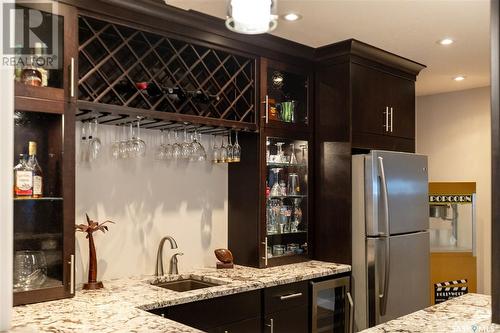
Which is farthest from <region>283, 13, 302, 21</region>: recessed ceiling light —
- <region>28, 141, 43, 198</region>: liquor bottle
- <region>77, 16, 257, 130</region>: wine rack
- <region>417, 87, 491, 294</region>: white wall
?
<region>417, 87, 491, 294</region>: white wall

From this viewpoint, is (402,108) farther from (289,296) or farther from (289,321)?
(289,321)

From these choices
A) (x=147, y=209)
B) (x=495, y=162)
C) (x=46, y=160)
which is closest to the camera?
(x=495, y=162)

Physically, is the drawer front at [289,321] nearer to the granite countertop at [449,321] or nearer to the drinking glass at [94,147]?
the granite countertop at [449,321]

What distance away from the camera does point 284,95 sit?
11.7ft

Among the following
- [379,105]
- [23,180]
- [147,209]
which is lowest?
[147,209]

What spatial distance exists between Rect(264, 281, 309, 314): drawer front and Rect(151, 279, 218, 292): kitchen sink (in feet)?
1.18

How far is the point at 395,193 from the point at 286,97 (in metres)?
1.13

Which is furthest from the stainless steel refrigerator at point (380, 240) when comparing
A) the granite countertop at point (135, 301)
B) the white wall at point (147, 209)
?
the white wall at point (147, 209)

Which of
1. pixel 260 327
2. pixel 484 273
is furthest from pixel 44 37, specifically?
pixel 484 273

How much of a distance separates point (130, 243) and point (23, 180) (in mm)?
922

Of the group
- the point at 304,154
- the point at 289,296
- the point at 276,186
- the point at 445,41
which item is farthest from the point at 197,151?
the point at 445,41

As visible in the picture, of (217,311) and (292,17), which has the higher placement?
(292,17)

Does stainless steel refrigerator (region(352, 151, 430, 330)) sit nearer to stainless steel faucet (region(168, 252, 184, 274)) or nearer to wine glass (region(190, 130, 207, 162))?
wine glass (region(190, 130, 207, 162))

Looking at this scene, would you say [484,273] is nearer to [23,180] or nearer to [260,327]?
[260,327]
